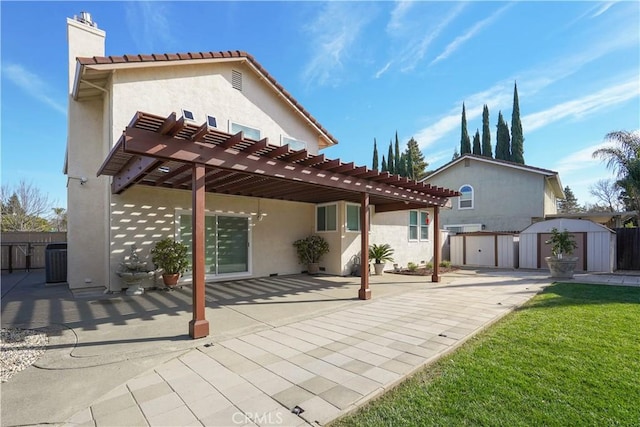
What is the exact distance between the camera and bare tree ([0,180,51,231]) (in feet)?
80.5

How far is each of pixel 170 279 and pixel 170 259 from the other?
0.59 m

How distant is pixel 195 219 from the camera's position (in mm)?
4723

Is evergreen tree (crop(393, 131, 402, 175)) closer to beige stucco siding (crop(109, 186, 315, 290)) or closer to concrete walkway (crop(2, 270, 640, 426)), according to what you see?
beige stucco siding (crop(109, 186, 315, 290))

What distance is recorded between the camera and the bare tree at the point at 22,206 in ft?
80.5

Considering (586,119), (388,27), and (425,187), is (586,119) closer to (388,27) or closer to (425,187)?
(425,187)

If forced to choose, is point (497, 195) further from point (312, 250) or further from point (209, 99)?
point (209, 99)

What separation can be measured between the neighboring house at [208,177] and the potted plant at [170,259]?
0.44 metres

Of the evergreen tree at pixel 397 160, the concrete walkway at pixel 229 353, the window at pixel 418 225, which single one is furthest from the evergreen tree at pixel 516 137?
the concrete walkway at pixel 229 353

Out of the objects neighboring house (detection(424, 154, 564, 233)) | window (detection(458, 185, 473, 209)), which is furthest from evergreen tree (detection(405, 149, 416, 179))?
window (detection(458, 185, 473, 209))

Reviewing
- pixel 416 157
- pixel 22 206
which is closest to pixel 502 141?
pixel 416 157

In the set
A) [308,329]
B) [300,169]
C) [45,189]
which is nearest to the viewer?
[308,329]

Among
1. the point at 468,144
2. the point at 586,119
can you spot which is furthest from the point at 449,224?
the point at 468,144

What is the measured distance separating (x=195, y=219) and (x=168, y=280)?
463cm

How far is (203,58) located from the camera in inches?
375
